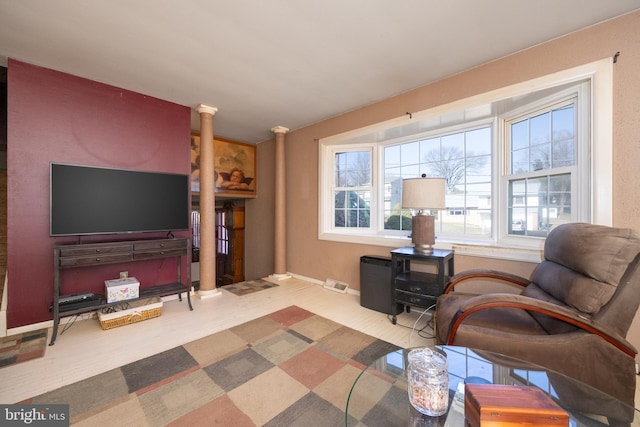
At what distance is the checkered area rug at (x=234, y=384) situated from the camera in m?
1.35

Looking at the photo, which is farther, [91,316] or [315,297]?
[315,297]

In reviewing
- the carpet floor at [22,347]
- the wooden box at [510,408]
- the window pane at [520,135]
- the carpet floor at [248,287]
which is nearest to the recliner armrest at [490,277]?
the wooden box at [510,408]

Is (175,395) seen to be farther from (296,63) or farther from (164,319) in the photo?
(296,63)

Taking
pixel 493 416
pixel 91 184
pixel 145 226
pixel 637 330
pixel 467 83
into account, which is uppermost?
pixel 467 83

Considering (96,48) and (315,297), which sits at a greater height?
(96,48)

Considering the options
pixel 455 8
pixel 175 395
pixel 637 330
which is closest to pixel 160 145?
pixel 175 395

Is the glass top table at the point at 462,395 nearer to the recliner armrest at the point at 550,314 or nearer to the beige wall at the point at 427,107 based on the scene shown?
the recliner armrest at the point at 550,314

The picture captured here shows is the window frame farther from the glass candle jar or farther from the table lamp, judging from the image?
the glass candle jar

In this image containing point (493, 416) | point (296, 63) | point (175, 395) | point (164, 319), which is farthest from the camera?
point (164, 319)

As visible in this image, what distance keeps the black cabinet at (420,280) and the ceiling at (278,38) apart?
6.20 ft

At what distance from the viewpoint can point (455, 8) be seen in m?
1.73

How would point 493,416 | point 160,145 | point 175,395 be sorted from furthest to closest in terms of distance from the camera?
point 160,145 < point 175,395 < point 493,416

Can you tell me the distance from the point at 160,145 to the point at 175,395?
2817 millimetres

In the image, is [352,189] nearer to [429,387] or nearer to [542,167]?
[542,167]
